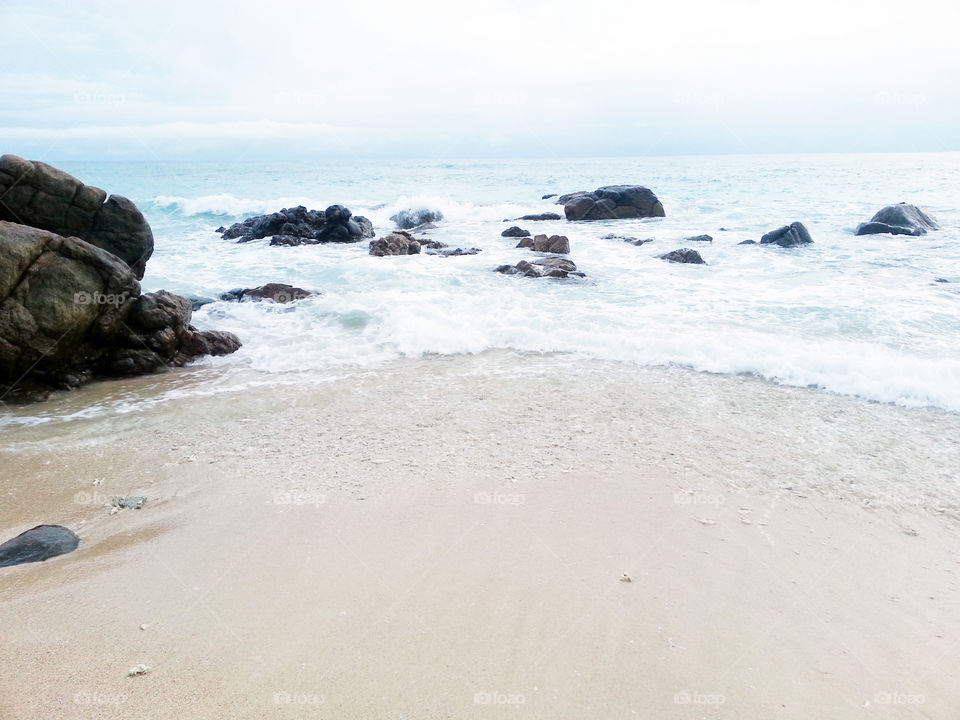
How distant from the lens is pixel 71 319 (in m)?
7.15

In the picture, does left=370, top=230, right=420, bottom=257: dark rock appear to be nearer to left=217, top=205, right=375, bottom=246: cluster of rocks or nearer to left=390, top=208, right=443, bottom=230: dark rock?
left=217, top=205, right=375, bottom=246: cluster of rocks

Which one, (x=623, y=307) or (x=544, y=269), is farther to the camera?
(x=544, y=269)

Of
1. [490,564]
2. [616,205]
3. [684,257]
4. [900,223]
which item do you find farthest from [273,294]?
[900,223]

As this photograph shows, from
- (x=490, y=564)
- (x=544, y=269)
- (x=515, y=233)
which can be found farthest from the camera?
(x=515, y=233)

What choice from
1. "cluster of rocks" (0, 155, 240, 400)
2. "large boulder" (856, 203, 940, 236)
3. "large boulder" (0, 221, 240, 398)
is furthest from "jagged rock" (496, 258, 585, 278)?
"large boulder" (856, 203, 940, 236)

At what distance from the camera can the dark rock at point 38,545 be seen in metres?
3.63

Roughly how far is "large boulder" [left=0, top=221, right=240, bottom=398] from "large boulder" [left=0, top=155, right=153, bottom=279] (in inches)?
54.7

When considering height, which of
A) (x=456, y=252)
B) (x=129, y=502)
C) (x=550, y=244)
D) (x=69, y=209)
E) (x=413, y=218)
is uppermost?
(x=69, y=209)

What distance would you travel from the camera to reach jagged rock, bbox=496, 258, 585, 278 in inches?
541

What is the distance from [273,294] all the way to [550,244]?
8861mm

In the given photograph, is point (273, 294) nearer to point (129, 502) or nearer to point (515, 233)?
point (129, 502)

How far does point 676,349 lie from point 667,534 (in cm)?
432

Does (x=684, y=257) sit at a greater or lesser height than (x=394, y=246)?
lesser

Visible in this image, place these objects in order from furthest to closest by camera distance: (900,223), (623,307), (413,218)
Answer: (413,218), (900,223), (623,307)
